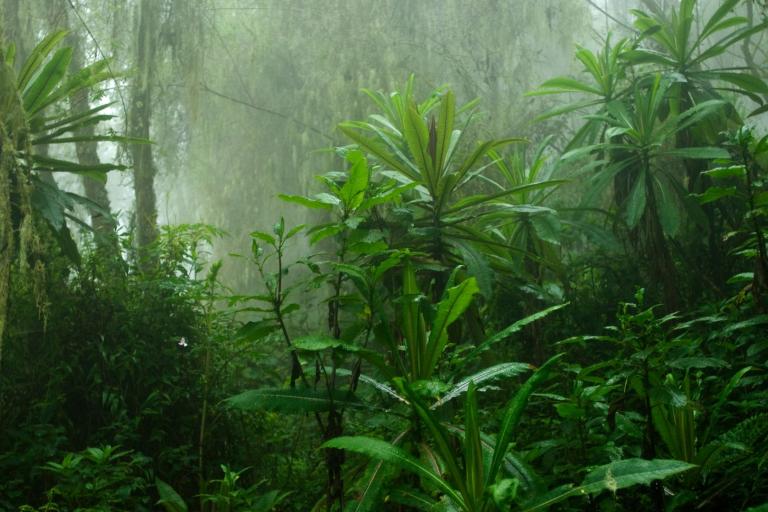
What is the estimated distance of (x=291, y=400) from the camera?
1.99 meters

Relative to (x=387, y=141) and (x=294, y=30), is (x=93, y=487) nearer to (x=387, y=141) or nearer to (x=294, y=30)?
(x=387, y=141)

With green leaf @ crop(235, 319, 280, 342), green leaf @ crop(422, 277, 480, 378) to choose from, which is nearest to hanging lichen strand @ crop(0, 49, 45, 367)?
green leaf @ crop(235, 319, 280, 342)

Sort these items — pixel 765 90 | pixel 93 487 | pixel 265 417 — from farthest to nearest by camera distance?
pixel 765 90 → pixel 265 417 → pixel 93 487

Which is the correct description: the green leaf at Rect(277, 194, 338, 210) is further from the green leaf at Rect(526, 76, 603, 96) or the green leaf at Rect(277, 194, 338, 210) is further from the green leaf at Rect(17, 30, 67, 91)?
the green leaf at Rect(526, 76, 603, 96)

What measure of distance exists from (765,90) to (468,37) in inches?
107

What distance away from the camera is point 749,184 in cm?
219

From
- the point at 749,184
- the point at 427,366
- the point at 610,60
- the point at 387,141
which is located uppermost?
the point at 610,60

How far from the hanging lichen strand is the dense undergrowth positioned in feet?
0.04

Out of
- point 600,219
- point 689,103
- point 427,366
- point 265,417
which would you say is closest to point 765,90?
point 689,103

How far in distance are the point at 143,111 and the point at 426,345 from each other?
14.6 ft

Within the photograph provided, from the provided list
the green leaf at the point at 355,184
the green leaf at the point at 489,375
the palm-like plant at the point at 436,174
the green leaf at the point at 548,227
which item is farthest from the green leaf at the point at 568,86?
the green leaf at the point at 489,375

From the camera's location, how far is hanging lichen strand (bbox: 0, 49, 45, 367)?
9.20ft

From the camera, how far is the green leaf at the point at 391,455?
1671 mm

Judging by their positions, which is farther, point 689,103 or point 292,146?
point 292,146
